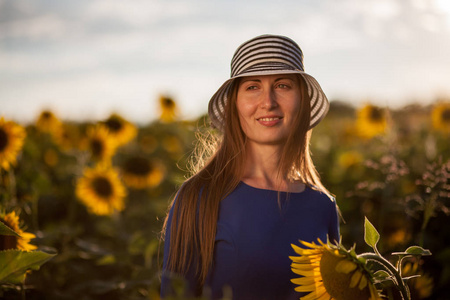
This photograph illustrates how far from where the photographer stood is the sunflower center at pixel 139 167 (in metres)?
4.50

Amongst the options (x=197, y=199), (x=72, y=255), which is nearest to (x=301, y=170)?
(x=197, y=199)

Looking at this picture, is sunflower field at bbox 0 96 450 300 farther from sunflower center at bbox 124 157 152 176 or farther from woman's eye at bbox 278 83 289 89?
woman's eye at bbox 278 83 289 89

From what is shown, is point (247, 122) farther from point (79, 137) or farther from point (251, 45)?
point (79, 137)

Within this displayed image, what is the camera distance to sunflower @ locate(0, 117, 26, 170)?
2.89 meters

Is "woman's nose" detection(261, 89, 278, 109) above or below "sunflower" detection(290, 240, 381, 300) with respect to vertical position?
above

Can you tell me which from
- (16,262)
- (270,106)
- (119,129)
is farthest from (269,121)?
(119,129)

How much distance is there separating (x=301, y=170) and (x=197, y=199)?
1.73 ft

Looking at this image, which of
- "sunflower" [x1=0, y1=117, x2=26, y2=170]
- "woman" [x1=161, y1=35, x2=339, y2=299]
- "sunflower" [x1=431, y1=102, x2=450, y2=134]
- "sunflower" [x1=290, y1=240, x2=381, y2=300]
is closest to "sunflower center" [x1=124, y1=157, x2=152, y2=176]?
"sunflower" [x1=0, y1=117, x2=26, y2=170]

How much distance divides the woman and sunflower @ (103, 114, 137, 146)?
323 cm

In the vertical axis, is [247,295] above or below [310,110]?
below

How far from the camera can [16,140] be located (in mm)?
2984

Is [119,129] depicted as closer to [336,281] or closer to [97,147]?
[97,147]

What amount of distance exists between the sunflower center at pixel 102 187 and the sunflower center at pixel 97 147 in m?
0.65

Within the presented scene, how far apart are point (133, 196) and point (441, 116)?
153 inches
